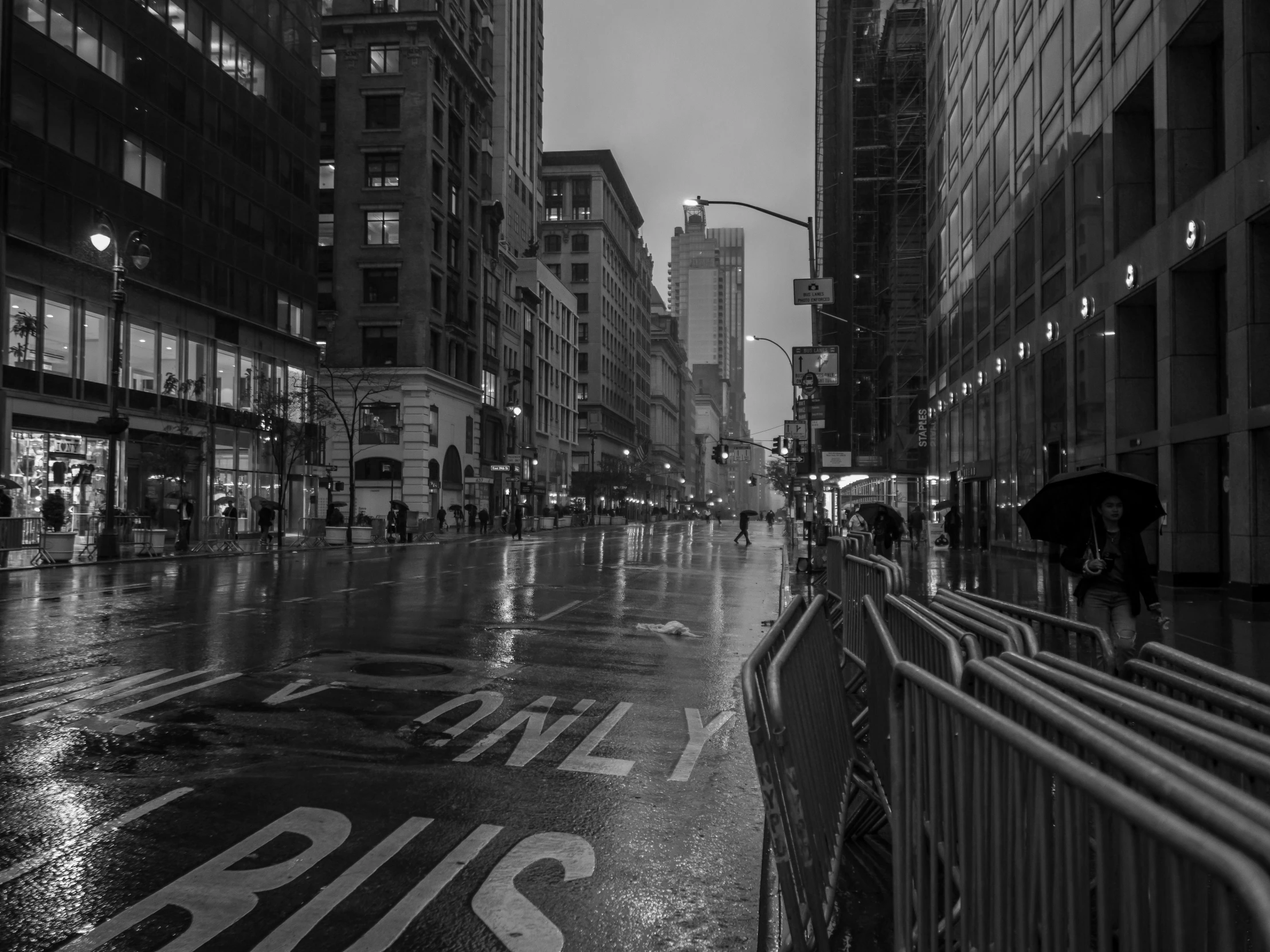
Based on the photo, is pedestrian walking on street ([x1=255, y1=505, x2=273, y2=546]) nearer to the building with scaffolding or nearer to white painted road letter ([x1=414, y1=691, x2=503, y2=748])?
the building with scaffolding

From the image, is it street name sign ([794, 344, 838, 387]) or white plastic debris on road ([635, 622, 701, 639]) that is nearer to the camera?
white plastic debris on road ([635, 622, 701, 639])

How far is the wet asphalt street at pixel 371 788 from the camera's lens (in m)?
4.51

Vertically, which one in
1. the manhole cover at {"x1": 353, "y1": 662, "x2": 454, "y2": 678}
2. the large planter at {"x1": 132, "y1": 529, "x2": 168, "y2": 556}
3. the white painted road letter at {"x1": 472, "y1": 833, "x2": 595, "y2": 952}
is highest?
the large planter at {"x1": 132, "y1": 529, "x2": 168, "y2": 556}

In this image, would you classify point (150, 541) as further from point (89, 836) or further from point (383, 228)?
point (383, 228)

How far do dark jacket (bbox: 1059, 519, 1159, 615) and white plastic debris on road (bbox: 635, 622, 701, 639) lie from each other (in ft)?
19.2

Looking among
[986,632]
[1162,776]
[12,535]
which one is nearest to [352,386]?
[12,535]

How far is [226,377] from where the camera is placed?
4716 cm

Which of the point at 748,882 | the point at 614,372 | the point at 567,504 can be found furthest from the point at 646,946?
the point at 614,372

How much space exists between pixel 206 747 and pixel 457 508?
60081 mm

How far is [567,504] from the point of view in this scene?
110125mm

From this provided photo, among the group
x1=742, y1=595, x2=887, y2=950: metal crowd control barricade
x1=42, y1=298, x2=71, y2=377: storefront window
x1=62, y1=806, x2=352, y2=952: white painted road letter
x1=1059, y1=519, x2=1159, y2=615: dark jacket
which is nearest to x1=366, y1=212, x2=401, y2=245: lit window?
x1=42, y1=298, x2=71, y2=377: storefront window

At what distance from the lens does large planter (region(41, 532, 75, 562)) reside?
2842 cm

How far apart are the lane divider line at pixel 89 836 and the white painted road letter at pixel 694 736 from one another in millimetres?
2985

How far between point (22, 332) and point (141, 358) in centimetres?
693
